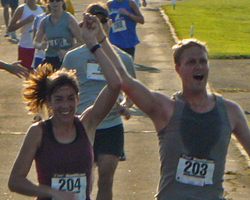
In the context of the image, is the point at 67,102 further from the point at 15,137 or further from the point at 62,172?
the point at 15,137

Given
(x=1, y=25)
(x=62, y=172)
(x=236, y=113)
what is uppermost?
(x=236, y=113)

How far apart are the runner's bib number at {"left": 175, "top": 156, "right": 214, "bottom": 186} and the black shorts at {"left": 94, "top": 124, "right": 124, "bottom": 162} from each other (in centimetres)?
178

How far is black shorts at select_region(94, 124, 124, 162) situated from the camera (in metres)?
5.42

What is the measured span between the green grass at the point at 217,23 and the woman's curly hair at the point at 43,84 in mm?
12738

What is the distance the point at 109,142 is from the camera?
17.8 ft

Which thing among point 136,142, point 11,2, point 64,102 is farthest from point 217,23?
point 64,102

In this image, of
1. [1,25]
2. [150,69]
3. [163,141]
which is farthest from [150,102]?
[1,25]

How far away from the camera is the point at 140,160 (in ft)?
25.7

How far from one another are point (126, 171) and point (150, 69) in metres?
7.50

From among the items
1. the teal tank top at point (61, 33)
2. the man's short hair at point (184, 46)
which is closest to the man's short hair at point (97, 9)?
the man's short hair at point (184, 46)

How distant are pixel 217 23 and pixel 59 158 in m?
21.4

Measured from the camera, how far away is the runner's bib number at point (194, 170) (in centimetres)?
366

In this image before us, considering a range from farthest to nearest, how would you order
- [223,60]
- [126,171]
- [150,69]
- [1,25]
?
[1,25]
[223,60]
[150,69]
[126,171]

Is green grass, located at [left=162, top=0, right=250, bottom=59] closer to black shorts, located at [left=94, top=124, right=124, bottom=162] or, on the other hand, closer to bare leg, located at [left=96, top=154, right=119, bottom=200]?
black shorts, located at [left=94, top=124, right=124, bottom=162]
